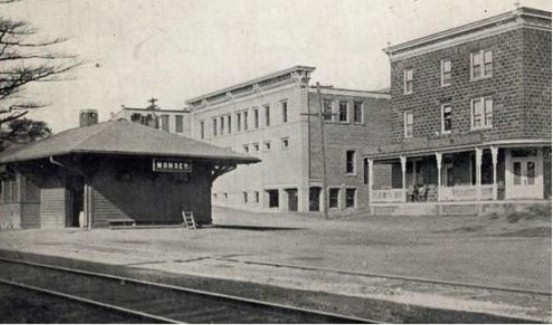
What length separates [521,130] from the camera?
1368 inches

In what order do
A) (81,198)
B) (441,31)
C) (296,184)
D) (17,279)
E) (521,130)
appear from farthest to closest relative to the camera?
(296,184) → (441,31) → (521,130) → (81,198) → (17,279)

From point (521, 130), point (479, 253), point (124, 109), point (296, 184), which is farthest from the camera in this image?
point (124, 109)

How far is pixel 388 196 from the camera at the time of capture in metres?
39.8

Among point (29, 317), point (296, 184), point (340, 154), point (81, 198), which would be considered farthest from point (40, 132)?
point (29, 317)

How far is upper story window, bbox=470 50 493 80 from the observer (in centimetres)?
3681

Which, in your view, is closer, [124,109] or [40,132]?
[40,132]

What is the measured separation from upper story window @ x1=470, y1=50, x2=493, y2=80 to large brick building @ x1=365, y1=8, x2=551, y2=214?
0.05m

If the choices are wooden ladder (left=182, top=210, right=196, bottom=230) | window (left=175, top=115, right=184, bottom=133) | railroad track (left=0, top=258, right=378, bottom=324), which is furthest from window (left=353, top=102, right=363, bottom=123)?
railroad track (left=0, top=258, right=378, bottom=324)

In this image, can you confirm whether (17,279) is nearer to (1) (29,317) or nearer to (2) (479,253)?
(1) (29,317)

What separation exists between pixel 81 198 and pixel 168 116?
42.0 m

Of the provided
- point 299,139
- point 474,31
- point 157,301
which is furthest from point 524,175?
point 157,301

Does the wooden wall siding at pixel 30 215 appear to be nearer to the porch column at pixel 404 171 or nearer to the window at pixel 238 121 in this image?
the porch column at pixel 404 171

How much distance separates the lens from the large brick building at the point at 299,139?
4906 centimetres

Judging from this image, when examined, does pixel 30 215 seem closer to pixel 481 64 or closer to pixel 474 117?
pixel 474 117
